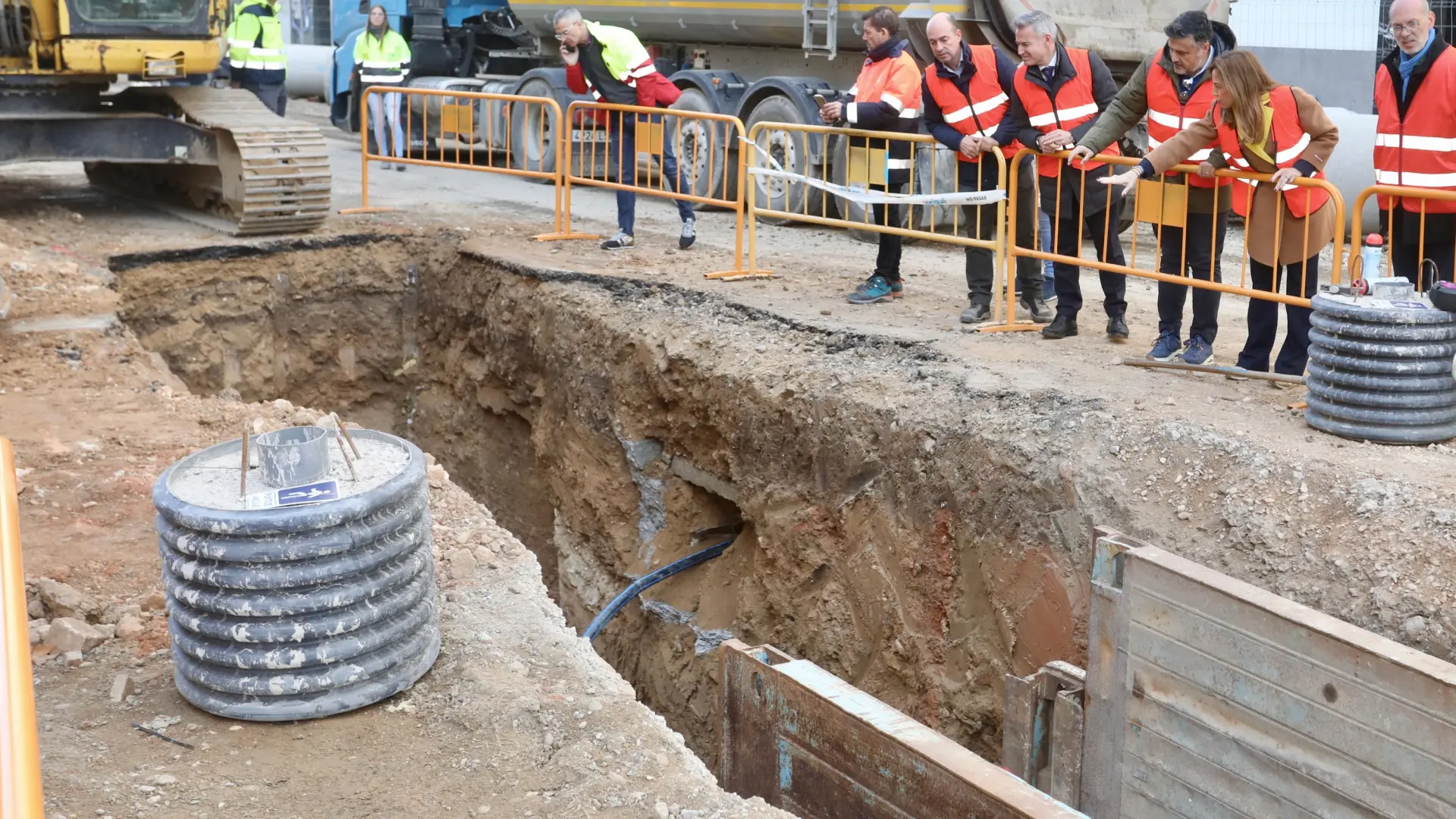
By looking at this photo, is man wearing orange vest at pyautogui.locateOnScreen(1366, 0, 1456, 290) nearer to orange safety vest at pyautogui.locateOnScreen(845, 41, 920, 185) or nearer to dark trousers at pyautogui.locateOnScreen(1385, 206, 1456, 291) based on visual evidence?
dark trousers at pyautogui.locateOnScreen(1385, 206, 1456, 291)

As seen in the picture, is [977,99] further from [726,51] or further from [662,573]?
[726,51]

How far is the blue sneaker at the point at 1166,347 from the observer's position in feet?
24.0

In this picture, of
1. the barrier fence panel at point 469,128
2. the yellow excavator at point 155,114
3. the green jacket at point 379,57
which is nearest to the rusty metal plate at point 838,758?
the yellow excavator at point 155,114

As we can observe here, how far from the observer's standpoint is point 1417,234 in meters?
6.70

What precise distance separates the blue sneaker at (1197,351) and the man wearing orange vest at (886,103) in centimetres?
208

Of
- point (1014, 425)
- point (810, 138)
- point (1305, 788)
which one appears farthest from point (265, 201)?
point (1305, 788)

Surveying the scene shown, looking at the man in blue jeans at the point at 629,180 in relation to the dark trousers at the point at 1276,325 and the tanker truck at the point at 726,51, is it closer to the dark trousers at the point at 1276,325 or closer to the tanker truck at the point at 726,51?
the tanker truck at the point at 726,51

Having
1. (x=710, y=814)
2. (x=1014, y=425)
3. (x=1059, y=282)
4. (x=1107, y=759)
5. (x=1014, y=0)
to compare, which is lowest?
(x=1107, y=759)

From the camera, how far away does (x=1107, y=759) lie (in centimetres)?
539

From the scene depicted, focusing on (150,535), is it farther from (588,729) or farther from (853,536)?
(853,536)

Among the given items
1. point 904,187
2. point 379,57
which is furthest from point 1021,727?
point 379,57

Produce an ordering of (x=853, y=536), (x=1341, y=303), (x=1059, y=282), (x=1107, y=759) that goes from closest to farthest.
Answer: (x=1107, y=759) → (x=1341, y=303) → (x=853, y=536) → (x=1059, y=282)

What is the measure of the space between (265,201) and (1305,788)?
8365mm

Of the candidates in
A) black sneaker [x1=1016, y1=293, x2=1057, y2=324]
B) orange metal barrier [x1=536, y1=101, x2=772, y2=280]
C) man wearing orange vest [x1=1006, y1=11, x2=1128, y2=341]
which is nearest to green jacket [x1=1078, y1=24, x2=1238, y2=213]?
man wearing orange vest [x1=1006, y1=11, x2=1128, y2=341]
